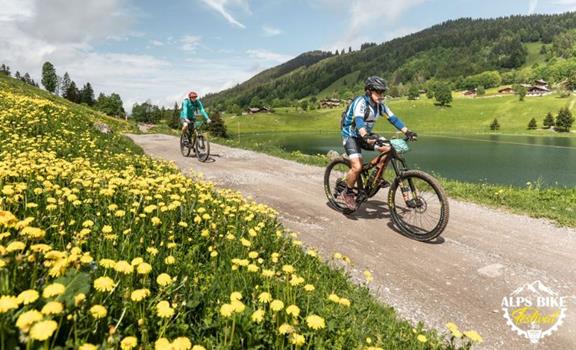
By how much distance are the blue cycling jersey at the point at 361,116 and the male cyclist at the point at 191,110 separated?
388 inches

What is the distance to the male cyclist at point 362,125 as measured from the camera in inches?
333

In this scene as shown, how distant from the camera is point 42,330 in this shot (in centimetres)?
194

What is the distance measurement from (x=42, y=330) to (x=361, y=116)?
7562mm

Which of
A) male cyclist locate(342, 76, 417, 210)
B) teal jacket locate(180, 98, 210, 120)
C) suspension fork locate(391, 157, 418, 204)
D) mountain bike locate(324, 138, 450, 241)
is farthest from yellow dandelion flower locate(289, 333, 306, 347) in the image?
teal jacket locate(180, 98, 210, 120)

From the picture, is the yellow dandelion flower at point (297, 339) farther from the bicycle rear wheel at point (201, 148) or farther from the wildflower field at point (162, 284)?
the bicycle rear wheel at point (201, 148)

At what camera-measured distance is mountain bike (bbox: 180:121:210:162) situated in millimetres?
17203

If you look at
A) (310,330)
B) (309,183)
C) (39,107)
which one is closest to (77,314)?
(310,330)

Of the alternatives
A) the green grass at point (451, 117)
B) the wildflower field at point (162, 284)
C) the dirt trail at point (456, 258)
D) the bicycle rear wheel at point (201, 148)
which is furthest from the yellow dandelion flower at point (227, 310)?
the green grass at point (451, 117)

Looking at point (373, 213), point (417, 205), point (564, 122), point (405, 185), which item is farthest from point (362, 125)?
point (564, 122)

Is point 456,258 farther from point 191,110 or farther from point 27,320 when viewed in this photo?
point 191,110

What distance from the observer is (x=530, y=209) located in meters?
10.4

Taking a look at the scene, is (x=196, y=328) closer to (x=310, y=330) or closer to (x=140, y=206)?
(x=310, y=330)

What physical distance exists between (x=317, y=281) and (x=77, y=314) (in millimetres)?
2987

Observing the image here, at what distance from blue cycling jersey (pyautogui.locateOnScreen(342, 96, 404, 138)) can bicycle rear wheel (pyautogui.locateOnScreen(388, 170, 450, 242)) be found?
4.79 feet
